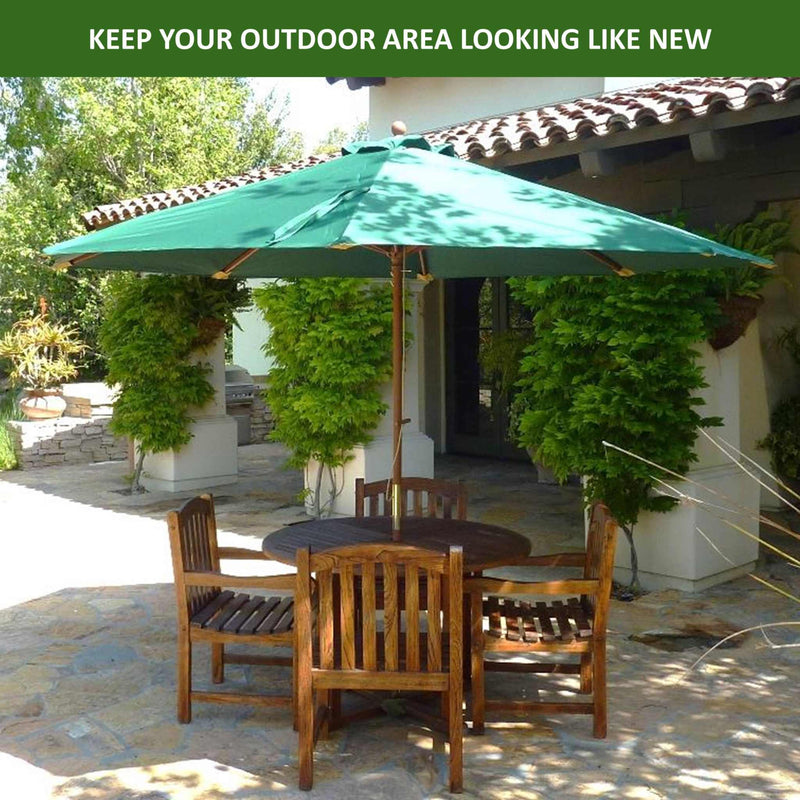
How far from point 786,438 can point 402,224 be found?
6.35m

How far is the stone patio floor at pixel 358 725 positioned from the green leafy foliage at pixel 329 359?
1.69m

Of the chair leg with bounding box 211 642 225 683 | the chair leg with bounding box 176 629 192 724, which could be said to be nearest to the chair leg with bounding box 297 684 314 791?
the chair leg with bounding box 176 629 192 724

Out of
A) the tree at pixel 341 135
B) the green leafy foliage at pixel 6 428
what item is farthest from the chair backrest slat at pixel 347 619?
the tree at pixel 341 135

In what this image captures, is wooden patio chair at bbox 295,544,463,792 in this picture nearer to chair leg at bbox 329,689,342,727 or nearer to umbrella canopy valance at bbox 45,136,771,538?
chair leg at bbox 329,689,342,727

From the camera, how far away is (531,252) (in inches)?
176

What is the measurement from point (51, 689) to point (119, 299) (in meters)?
6.47

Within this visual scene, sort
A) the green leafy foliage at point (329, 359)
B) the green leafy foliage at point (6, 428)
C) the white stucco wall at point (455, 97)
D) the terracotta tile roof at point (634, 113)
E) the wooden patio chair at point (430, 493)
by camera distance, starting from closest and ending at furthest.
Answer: the wooden patio chair at point (430, 493), the terracotta tile roof at point (634, 113), the green leafy foliage at point (329, 359), the white stucco wall at point (455, 97), the green leafy foliage at point (6, 428)

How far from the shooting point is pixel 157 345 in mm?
10281

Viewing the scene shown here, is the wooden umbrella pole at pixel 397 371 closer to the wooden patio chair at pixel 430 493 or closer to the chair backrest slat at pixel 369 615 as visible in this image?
the wooden patio chair at pixel 430 493

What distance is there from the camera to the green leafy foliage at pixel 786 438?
865cm

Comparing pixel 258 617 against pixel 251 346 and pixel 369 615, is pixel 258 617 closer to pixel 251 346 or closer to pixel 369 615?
pixel 369 615

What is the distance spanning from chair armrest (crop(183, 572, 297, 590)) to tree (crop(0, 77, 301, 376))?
13.9 metres

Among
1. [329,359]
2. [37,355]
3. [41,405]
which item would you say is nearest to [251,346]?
[37,355]
